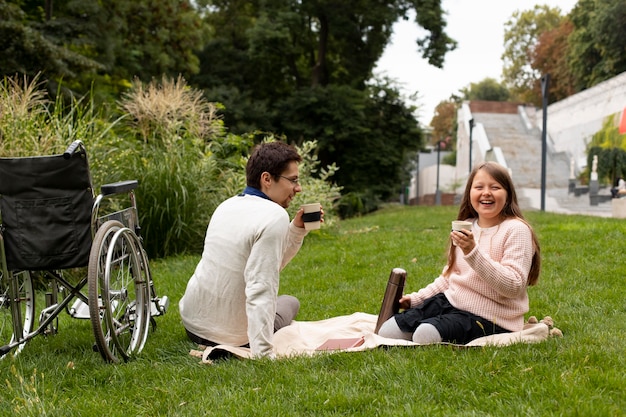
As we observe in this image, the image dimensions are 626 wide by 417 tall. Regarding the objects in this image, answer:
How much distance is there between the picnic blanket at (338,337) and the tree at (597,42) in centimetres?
2513

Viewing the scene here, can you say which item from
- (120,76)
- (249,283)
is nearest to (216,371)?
(249,283)

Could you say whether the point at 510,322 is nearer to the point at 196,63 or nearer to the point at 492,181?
the point at 492,181

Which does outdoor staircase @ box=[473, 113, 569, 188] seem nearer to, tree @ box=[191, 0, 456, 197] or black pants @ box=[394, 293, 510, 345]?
tree @ box=[191, 0, 456, 197]

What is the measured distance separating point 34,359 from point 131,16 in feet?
59.8

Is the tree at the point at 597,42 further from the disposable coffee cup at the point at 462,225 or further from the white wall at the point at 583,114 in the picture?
the disposable coffee cup at the point at 462,225

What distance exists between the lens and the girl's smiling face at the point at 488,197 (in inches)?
133

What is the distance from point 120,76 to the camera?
19.2 meters

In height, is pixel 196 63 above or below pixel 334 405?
above

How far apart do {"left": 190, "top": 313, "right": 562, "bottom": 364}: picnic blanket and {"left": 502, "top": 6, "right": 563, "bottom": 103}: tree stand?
159 ft

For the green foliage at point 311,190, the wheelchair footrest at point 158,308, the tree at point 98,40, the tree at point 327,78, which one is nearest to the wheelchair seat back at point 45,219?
the wheelchair footrest at point 158,308

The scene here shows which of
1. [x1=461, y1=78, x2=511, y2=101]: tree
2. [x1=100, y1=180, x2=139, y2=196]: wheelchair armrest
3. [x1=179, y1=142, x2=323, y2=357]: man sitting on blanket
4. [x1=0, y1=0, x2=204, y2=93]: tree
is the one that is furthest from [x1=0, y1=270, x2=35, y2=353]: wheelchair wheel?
[x1=461, y1=78, x2=511, y2=101]: tree

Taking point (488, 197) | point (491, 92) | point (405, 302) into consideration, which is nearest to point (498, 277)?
point (488, 197)

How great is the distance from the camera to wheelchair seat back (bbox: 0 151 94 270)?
10.8 ft

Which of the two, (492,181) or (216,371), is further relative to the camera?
(492,181)
